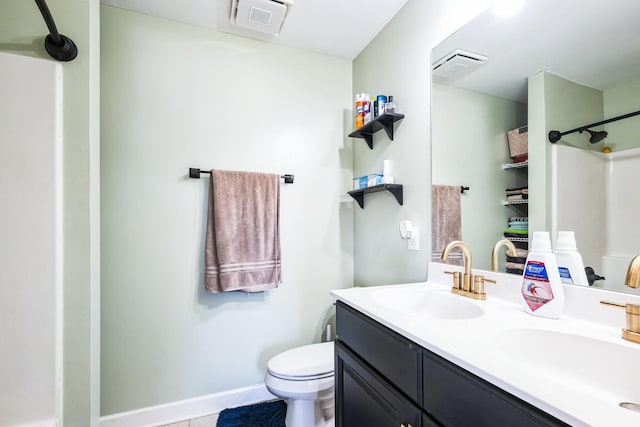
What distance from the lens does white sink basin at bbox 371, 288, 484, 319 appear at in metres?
1.11

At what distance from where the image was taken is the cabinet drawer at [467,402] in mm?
500

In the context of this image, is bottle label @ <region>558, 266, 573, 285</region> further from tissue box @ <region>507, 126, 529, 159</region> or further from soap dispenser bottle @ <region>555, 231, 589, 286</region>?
tissue box @ <region>507, 126, 529, 159</region>

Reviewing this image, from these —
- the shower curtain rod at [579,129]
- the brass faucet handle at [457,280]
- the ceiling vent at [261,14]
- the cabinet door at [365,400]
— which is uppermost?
the ceiling vent at [261,14]

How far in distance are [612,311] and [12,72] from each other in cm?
196

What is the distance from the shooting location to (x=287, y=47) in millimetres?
1939

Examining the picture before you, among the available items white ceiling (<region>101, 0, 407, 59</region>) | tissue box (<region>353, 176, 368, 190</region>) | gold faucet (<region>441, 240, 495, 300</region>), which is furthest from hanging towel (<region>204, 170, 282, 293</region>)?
gold faucet (<region>441, 240, 495, 300</region>)

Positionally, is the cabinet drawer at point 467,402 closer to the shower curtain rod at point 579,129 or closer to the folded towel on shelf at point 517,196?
the folded towel on shelf at point 517,196

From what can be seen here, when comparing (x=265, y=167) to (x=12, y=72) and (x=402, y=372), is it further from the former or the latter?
(x=402, y=372)

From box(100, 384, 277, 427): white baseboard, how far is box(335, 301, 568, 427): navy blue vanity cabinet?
2.71 ft

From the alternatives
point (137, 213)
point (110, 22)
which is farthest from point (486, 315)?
point (110, 22)

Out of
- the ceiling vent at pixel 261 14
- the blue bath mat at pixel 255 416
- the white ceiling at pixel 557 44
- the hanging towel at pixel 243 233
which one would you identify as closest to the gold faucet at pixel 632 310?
the white ceiling at pixel 557 44

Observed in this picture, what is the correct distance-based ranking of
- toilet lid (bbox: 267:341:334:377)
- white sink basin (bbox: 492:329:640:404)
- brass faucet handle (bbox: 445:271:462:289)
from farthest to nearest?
toilet lid (bbox: 267:341:334:377)
brass faucet handle (bbox: 445:271:462:289)
white sink basin (bbox: 492:329:640:404)

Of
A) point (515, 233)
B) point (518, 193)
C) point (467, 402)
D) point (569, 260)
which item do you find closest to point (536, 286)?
point (569, 260)

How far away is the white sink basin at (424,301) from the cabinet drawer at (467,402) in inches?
16.0
